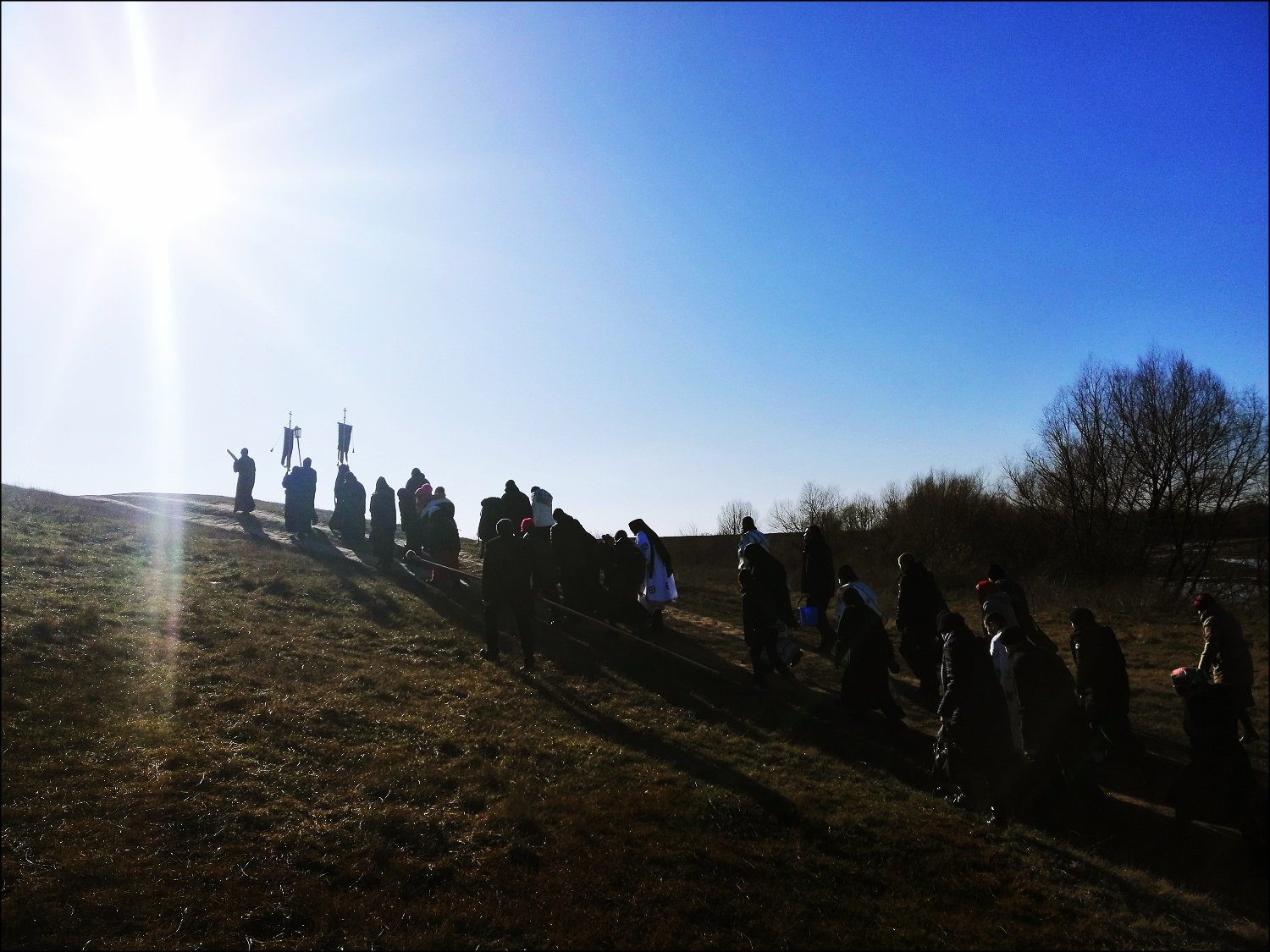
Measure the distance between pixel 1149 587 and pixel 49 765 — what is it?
35.2 feet

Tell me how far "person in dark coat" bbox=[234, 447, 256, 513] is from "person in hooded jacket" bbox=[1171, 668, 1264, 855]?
26.0 metres

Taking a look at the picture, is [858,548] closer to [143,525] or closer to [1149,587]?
[1149,587]

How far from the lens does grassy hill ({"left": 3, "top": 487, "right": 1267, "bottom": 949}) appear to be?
620cm

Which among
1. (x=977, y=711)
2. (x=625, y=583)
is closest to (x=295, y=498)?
(x=625, y=583)

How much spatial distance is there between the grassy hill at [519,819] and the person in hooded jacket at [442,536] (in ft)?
16.2

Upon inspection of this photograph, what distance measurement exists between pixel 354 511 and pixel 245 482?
6.68 m

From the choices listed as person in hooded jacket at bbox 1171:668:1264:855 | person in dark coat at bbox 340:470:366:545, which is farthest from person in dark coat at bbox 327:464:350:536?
person in hooded jacket at bbox 1171:668:1264:855

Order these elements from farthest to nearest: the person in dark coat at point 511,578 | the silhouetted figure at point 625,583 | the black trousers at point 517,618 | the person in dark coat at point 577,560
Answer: the person in dark coat at point 577,560
the silhouetted figure at point 625,583
the black trousers at point 517,618
the person in dark coat at point 511,578

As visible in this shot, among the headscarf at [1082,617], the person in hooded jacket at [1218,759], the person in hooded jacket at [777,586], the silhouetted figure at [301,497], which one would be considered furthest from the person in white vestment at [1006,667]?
the silhouetted figure at [301,497]

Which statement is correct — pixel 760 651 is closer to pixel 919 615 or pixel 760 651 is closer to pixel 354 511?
pixel 919 615

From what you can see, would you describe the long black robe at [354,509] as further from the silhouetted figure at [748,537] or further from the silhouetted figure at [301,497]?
the silhouetted figure at [748,537]

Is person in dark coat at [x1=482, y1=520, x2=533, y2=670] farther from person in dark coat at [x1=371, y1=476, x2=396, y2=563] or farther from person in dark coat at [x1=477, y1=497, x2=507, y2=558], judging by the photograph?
person in dark coat at [x1=371, y1=476, x2=396, y2=563]

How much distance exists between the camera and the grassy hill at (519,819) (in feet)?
20.4

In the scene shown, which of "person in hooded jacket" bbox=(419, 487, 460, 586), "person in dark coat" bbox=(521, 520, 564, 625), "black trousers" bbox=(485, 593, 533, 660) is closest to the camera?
"black trousers" bbox=(485, 593, 533, 660)
